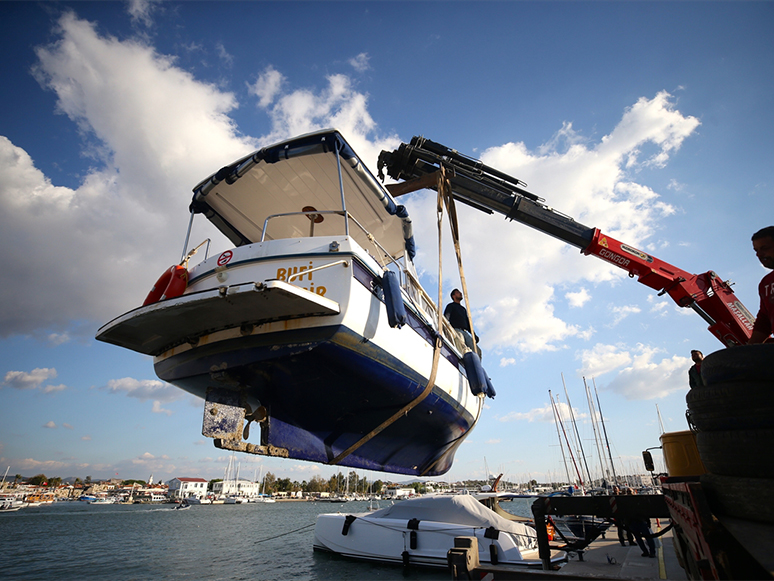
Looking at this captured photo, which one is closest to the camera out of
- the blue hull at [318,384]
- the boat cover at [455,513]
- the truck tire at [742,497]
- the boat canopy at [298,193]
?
the truck tire at [742,497]

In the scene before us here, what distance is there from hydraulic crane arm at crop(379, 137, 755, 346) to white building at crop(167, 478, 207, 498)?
4034 inches

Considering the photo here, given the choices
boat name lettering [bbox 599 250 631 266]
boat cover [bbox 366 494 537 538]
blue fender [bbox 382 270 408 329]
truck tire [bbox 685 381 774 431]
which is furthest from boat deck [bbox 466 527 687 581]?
boat name lettering [bbox 599 250 631 266]

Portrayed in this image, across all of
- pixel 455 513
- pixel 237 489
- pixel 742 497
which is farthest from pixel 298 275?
pixel 237 489

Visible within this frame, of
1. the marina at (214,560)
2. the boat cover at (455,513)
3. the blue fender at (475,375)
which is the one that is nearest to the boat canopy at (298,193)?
the blue fender at (475,375)

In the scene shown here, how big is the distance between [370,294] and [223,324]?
1.97 meters

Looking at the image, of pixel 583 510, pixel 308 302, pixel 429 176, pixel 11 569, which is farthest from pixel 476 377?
pixel 11 569

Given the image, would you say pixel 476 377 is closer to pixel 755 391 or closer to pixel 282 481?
pixel 755 391

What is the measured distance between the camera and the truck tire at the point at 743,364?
2.11 meters

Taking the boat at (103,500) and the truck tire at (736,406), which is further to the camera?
the boat at (103,500)

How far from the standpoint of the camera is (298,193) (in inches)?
282

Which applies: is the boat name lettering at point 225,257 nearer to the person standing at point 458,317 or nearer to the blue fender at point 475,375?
the blue fender at point 475,375

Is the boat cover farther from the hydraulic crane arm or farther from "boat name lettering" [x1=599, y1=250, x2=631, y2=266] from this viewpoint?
"boat name lettering" [x1=599, y1=250, x2=631, y2=266]

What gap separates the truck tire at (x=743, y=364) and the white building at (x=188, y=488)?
4230 inches

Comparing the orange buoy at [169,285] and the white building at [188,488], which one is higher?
the orange buoy at [169,285]
